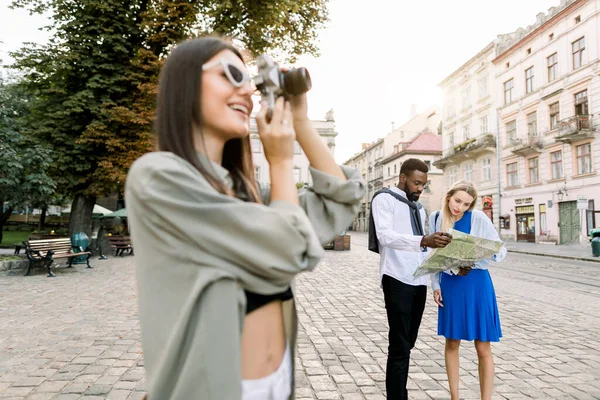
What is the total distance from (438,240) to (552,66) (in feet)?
106

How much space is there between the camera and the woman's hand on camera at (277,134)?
3.79ft

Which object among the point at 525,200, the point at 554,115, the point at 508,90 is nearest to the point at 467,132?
the point at 508,90

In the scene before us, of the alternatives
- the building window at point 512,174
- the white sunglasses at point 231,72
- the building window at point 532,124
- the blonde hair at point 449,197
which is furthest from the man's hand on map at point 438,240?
the building window at point 512,174

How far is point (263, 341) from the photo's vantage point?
116 cm

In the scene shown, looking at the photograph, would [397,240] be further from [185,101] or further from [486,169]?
[486,169]

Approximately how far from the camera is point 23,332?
19.8 ft

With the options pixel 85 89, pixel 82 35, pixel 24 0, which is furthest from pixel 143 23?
pixel 24 0

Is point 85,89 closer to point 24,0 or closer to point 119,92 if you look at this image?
point 119,92

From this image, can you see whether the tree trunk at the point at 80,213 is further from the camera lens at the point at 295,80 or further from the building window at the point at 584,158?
the building window at the point at 584,158

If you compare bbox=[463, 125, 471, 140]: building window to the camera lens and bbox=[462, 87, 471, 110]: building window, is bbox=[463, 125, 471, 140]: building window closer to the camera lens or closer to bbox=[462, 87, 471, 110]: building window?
bbox=[462, 87, 471, 110]: building window

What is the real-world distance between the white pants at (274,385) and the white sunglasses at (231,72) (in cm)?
73

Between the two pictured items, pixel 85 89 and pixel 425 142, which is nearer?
pixel 85 89

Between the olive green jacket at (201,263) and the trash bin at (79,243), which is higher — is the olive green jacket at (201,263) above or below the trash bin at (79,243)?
above

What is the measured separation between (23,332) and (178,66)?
20.7ft
